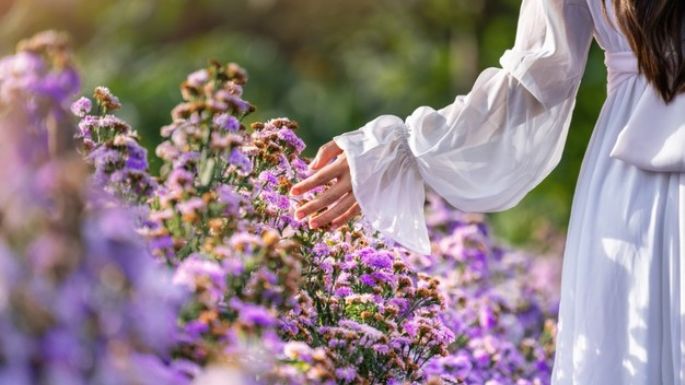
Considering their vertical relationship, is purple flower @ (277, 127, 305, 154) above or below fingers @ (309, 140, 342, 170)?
above

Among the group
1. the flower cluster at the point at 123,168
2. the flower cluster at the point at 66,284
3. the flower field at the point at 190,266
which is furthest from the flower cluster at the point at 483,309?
the flower cluster at the point at 66,284

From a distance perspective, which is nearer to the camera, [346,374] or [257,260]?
[257,260]

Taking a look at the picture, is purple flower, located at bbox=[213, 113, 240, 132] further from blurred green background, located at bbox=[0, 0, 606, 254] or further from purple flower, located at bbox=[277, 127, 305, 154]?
blurred green background, located at bbox=[0, 0, 606, 254]

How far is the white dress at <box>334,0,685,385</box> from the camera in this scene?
2.24 metres

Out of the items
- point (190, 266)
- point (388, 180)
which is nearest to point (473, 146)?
point (388, 180)

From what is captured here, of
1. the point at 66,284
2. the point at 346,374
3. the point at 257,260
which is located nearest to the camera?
the point at 66,284

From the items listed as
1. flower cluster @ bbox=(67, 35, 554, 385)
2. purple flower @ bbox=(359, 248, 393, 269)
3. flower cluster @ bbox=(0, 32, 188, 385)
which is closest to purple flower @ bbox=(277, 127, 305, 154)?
flower cluster @ bbox=(67, 35, 554, 385)

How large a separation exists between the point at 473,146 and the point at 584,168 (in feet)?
0.87

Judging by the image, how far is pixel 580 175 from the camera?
242 cm

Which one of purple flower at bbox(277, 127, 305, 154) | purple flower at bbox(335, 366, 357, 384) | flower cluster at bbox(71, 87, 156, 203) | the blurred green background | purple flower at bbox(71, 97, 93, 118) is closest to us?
flower cluster at bbox(71, 87, 156, 203)

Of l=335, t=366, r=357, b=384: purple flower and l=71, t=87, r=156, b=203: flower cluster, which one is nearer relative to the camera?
l=71, t=87, r=156, b=203: flower cluster

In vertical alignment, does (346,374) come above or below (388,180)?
below

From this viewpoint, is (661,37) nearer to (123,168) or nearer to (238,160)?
(238,160)

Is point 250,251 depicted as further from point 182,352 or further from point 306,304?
point 306,304
